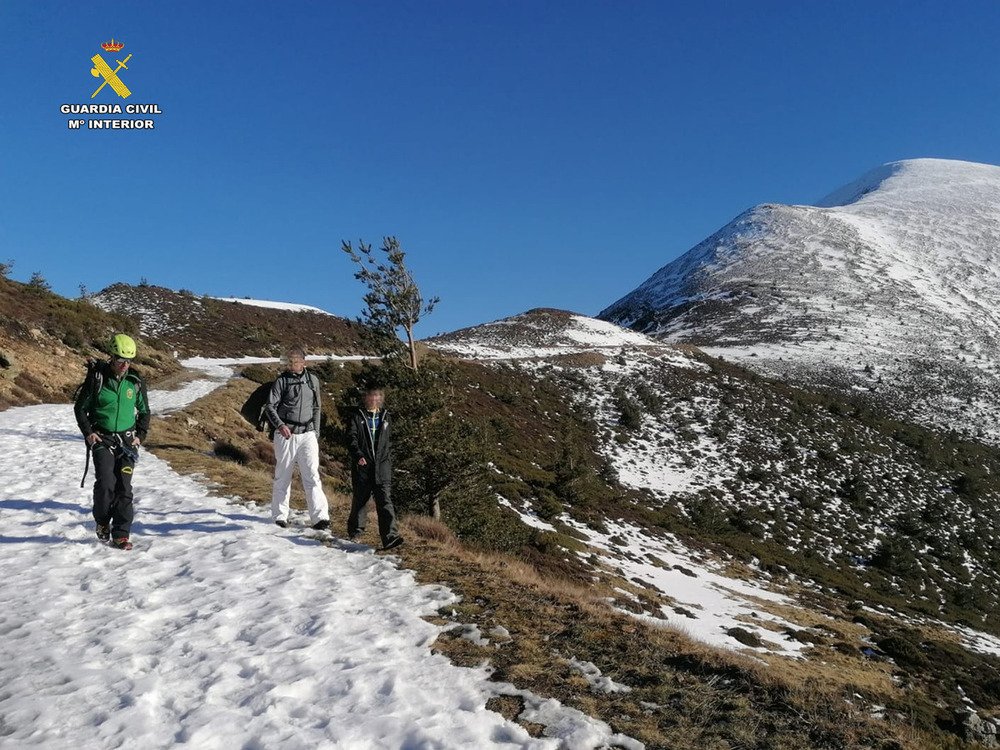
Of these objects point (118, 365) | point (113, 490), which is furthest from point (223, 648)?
point (118, 365)

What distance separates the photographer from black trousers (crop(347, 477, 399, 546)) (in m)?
7.21

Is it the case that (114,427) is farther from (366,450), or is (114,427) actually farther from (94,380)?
(366,450)

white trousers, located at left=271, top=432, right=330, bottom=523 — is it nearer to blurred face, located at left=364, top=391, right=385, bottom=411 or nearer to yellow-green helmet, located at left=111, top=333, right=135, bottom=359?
blurred face, located at left=364, top=391, right=385, bottom=411

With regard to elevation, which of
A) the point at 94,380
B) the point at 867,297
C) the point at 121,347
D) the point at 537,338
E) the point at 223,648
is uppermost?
the point at 867,297

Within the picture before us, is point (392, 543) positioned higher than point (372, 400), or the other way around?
point (372, 400)

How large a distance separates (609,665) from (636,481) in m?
31.3

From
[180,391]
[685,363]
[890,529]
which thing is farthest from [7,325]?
[685,363]

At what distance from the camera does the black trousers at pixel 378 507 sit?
721cm

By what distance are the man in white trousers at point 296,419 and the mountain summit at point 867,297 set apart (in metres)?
65.4

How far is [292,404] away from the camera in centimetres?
727

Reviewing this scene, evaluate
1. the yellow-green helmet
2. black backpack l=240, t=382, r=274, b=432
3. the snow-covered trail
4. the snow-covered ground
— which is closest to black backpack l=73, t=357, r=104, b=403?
the yellow-green helmet

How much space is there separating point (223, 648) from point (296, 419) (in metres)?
3.20

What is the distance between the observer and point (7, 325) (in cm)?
2031

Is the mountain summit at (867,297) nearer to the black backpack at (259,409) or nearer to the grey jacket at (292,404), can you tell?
the grey jacket at (292,404)
